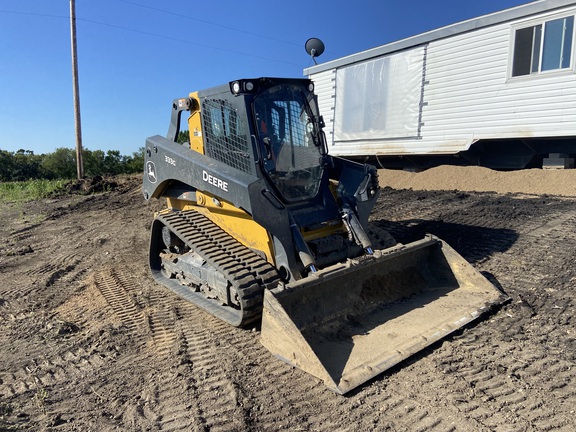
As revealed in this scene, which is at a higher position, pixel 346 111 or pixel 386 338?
pixel 346 111

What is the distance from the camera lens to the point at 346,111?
1421cm

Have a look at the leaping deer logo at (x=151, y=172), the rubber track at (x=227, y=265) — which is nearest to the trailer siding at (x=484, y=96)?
the rubber track at (x=227, y=265)

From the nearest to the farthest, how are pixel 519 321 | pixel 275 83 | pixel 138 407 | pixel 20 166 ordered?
pixel 138 407 < pixel 519 321 < pixel 275 83 < pixel 20 166

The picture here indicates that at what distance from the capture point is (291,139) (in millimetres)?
4559

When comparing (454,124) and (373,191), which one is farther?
(454,124)

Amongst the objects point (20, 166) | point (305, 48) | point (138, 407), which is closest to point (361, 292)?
point (138, 407)

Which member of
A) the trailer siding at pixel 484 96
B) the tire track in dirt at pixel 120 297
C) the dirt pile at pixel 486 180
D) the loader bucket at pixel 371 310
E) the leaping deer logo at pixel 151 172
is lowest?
the tire track in dirt at pixel 120 297

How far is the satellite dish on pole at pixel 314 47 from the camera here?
598 inches

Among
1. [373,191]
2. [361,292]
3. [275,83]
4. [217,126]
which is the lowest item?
[361,292]

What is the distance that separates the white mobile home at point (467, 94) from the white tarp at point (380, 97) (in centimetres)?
3

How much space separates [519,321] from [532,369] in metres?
0.83

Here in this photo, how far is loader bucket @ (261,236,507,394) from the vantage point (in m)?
3.18

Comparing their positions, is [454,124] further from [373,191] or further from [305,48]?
[373,191]

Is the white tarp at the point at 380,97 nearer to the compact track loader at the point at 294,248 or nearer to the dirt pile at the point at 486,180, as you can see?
the dirt pile at the point at 486,180
